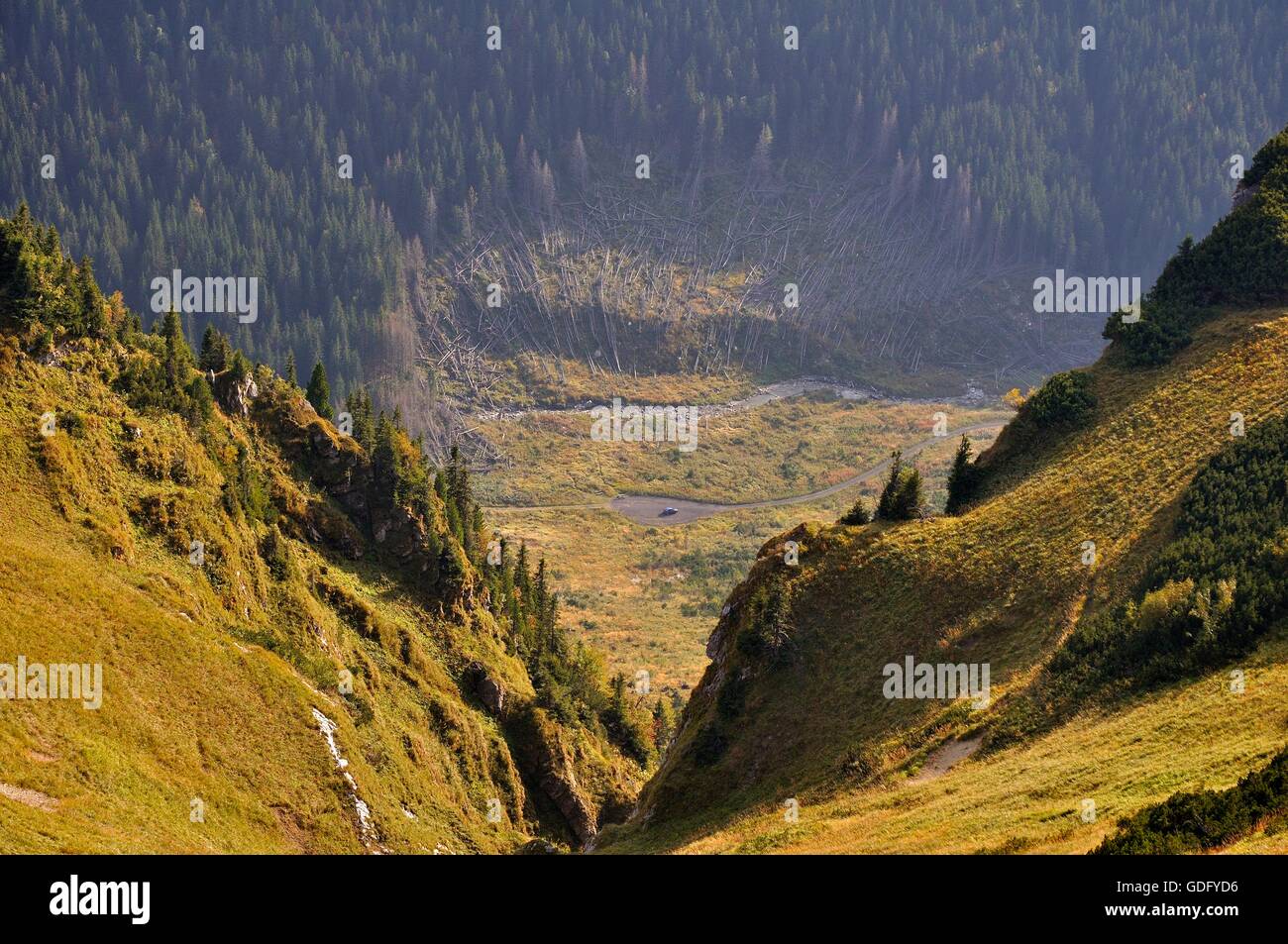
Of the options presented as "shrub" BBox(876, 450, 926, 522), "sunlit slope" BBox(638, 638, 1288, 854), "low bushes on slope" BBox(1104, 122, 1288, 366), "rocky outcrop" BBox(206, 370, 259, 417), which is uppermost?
"low bushes on slope" BBox(1104, 122, 1288, 366)

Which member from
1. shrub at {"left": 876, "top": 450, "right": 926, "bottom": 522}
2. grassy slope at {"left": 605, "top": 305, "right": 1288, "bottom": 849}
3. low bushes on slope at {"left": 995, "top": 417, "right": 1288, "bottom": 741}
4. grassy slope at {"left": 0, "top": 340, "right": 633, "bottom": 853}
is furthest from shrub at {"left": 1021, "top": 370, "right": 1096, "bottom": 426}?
grassy slope at {"left": 0, "top": 340, "right": 633, "bottom": 853}

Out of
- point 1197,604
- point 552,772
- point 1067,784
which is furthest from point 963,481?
point 552,772

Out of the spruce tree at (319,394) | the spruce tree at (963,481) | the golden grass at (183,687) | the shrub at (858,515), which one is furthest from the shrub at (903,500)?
the spruce tree at (319,394)

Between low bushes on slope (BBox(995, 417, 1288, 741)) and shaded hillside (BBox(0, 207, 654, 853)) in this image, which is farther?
low bushes on slope (BBox(995, 417, 1288, 741))

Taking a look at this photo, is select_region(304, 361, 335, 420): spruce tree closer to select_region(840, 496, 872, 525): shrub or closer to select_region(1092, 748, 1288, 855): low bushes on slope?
select_region(840, 496, 872, 525): shrub

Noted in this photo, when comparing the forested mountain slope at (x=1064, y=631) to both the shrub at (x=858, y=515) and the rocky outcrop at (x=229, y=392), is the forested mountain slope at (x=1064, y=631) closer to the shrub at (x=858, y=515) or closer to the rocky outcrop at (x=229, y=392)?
the shrub at (x=858, y=515)

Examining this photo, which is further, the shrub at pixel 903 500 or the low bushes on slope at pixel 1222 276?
the low bushes on slope at pixel 1222 276

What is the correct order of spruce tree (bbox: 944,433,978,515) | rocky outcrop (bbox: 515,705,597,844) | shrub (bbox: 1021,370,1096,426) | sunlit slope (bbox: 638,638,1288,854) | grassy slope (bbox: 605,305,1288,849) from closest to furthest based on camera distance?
1. sunlit slope (bbox: 638,638,1288,854)
2. grassy slope (bbox: 605,305,1288,849)
3. spruce tree (bbox: 944,433,978,515)
4. shrub (bbox: 1021,370,1096,426)
5. rocky outcrop (bbox: 515,705,597,844)
